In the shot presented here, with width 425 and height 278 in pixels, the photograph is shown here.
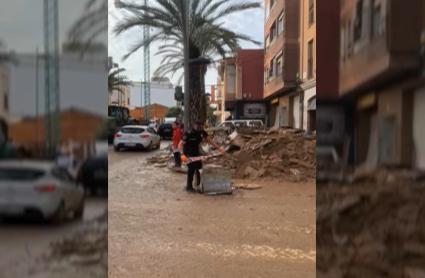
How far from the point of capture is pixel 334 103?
157 centimetres

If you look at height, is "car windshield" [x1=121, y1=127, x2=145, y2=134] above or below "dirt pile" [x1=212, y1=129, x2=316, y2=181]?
above

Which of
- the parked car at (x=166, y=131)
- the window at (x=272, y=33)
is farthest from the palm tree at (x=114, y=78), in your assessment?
the parked car at (x=166, y=131)

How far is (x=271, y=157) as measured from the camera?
15.6 meters

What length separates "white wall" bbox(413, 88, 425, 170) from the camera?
1.33 meters

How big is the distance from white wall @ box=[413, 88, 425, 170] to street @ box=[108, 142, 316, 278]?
196cm

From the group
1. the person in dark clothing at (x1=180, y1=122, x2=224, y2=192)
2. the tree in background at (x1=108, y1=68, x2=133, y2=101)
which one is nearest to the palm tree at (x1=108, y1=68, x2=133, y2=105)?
the tree in background at (x1=108, y1=68, x2=133, y2=101)

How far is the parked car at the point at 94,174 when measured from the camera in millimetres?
1799

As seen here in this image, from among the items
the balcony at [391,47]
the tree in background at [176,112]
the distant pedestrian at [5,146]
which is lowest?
the distant pedestrian at [5,146]

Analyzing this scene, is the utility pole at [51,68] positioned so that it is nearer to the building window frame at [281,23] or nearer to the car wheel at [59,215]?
the car wheel at [59,215]

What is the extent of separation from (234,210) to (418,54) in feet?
27.2

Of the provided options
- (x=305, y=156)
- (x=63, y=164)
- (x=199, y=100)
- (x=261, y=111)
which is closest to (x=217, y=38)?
(x=199, y=100)

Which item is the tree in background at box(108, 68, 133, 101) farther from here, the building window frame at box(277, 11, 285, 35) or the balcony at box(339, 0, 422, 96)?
the building window frame at box(277, 11, 285, 35)

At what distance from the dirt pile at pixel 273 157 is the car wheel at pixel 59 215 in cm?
1243

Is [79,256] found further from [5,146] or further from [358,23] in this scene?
[358,23]
